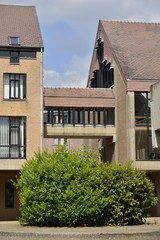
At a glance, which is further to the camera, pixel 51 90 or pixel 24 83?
pixel 51 90

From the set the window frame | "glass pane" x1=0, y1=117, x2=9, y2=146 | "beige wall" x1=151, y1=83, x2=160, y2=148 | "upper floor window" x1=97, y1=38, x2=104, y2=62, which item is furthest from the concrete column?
"beige wall" x1=151, y1=83, x2=160, y2=148

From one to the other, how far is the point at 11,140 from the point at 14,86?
3672mm

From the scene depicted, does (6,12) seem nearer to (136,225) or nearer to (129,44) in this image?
(129,44)

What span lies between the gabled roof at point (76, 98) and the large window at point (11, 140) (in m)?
4.70

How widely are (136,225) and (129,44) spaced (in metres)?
23.7

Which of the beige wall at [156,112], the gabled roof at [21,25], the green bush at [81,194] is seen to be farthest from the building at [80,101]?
the beige wall at [156,112]

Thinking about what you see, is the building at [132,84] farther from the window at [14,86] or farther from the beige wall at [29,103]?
the window at [14,86]

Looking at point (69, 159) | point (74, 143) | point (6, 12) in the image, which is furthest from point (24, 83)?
point (74, 143)

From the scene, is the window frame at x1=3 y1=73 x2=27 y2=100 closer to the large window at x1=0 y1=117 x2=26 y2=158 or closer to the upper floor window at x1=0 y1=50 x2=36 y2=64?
the upper floor window at x1=0 y1=50 x2=36 y2=64

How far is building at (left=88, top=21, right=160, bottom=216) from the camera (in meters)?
39.3

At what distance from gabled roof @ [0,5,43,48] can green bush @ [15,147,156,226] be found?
1399 centimetres

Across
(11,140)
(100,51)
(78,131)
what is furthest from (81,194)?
(100,51)

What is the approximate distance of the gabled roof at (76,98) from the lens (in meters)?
40.3

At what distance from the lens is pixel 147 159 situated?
39000 millimetres
